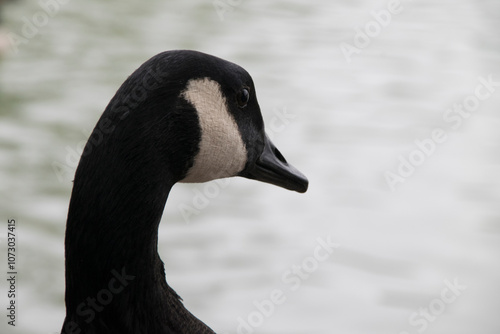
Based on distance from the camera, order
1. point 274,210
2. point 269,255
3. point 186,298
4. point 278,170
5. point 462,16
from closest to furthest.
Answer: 1. point 278,170
2. point 186,298
3. point 269,255
4. point 274,210
5. point 462,16

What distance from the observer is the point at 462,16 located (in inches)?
361

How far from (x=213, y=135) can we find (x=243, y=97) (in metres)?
0.19

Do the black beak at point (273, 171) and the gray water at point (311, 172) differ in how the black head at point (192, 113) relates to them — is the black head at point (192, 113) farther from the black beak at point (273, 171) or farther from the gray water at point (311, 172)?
the gray water at point (311, 172)

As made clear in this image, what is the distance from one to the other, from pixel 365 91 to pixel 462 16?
280 cm

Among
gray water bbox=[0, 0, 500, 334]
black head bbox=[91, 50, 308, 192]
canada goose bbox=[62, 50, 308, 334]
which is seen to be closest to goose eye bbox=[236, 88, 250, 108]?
black head bbox=[91, 50, 308, 192]

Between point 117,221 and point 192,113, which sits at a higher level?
point 192,113

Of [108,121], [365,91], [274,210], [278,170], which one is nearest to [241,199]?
[274,210]

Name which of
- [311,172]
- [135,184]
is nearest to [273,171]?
[135,184]

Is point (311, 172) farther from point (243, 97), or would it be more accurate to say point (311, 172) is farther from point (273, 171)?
point (243, 97)

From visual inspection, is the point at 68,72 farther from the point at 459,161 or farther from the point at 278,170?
the point at 278,170

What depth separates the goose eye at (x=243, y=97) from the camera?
2.19 metres

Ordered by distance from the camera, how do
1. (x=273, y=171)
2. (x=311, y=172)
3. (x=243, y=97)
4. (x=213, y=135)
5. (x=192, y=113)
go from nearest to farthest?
(x=192, y=113), (x=213, y=135), (x=243, y=97), (x=273, y=171), (x=311, y=172)

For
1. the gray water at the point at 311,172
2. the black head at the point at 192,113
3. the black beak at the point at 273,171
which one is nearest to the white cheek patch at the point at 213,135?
the black head at the point at 192,113

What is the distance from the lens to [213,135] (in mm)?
2072
